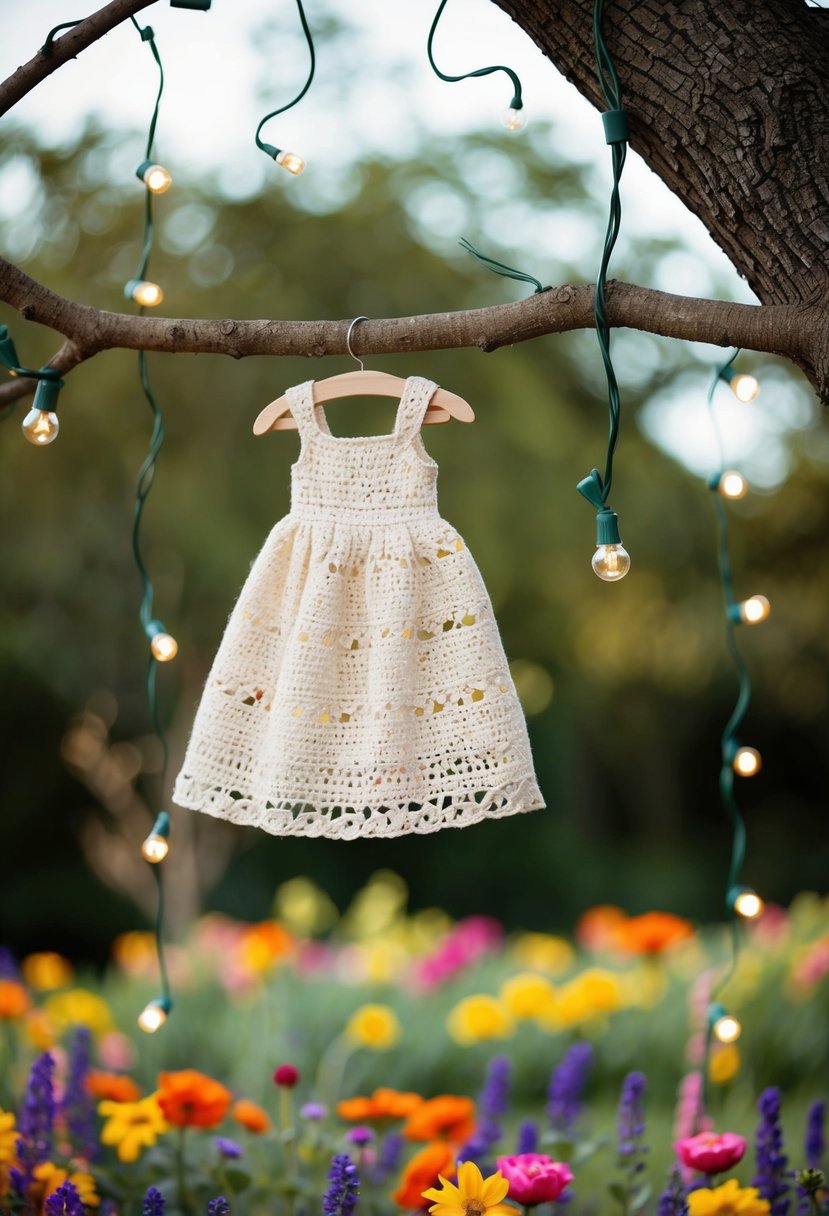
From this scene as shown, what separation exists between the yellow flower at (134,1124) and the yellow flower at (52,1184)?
2.8 inches

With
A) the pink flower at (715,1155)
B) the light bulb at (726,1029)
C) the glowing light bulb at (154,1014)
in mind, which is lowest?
the pink flower at (715,1155)

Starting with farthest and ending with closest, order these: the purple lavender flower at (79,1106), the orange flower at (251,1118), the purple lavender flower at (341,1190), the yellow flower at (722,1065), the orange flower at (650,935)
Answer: the orange flower at (650,935)
the yellow flower at (722,1065)
the purple lavender flower at (79,1106)
the orange flower at (251,1118)
the purple lavender flower at (341,1190)

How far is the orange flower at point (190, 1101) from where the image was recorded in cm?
145

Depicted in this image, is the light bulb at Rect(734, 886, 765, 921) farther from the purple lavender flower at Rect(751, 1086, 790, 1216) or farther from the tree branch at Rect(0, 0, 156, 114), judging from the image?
the tree branch at Rect(0, 0, 156, 114)

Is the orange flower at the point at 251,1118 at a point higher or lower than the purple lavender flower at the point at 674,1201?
higher

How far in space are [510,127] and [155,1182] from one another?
1.54 m

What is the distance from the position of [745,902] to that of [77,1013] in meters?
1.34

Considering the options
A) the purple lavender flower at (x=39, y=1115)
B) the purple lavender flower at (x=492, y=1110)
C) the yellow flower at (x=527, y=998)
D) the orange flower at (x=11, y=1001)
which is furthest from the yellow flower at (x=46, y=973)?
the purple lavender flower at (x=492, y=1110)

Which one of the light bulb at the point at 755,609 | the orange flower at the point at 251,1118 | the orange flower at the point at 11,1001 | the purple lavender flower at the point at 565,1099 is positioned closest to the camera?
the light bulb at the point at 755,609

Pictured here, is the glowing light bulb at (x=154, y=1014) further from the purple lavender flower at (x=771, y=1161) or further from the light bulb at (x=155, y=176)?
the light bulb at (x=155, y=176)

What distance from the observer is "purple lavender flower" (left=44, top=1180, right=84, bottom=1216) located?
3.97 ft

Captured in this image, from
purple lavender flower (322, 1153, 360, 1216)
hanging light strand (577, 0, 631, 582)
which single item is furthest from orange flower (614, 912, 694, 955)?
hanging light strand (577, 0, 631, 582)

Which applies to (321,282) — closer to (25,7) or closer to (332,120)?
(332,120)

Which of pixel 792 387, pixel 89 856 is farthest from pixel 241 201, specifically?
pixel 89 856
